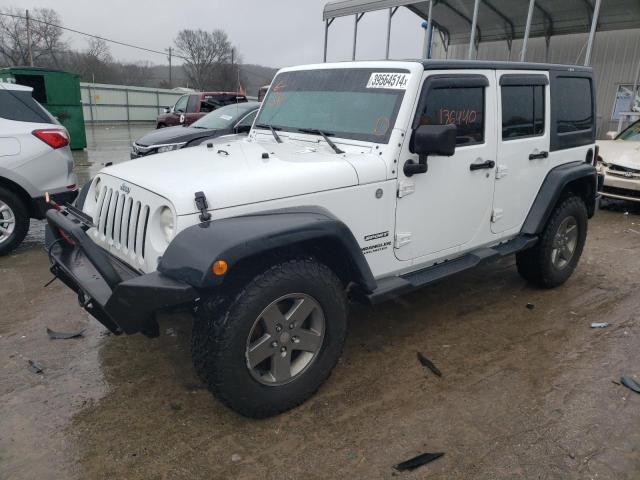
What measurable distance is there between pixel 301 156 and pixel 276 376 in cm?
135

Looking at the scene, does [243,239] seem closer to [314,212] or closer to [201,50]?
[314,212]

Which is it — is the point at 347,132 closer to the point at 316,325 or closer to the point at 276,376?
the point at 316,325

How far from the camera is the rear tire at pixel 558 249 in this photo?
14.9 feet

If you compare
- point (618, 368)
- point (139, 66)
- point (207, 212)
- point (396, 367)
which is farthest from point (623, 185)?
point (139, 66)

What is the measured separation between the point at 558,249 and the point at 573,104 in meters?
1.34


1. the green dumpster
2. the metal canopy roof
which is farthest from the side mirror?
the green dumpster

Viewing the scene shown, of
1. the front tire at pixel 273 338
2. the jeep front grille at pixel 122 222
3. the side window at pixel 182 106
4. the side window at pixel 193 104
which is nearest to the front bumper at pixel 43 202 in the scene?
the jeep front grille at pixel 122 222

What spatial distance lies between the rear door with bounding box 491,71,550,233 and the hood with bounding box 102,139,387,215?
1.36 meters

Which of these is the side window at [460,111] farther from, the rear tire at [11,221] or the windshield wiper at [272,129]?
the rear tire at [11,221]

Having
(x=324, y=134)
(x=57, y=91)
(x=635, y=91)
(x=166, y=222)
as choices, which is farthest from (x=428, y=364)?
(x=57, y=91)

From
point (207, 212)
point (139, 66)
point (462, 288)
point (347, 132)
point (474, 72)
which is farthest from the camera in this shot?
point (139, 66)

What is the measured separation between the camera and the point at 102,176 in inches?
128

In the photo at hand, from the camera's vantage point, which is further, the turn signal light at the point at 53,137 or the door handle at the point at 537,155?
the turn signal light at the point at 53,137

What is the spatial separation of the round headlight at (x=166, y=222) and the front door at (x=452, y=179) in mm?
1425
